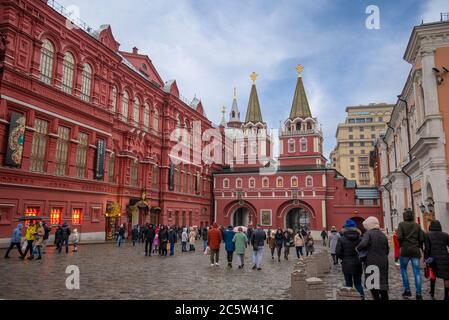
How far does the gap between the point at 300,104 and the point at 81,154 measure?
4145 centimetres

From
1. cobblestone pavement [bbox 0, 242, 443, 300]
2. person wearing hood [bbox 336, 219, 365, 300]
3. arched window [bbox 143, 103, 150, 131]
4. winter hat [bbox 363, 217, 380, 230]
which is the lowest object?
cobblestone pavement [bbox 0, 242, 443, 300]

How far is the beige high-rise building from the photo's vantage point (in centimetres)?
10981

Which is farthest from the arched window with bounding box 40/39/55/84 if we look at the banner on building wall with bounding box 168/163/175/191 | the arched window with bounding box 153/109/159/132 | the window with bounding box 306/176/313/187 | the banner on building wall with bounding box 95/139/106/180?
the window with bounding box 306/176/313/187

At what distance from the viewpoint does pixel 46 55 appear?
26188 millimetres

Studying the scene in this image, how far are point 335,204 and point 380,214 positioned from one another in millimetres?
5971

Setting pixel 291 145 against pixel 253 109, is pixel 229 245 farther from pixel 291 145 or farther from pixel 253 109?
pixel 253 109

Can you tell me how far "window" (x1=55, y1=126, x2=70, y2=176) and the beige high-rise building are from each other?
317ft

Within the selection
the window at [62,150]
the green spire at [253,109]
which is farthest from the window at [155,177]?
the green spire at [253,109]

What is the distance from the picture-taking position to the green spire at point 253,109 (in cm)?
7112

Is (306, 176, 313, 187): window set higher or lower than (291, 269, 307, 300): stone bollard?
higher

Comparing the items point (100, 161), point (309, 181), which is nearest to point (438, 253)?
point (100, 161)

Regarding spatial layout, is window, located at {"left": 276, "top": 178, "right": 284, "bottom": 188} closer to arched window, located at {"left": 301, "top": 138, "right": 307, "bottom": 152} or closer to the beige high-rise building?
arched window, located at {"left": 301, "top": 138, "right": 307, "bottom": 152}

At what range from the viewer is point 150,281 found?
11.8 meters
